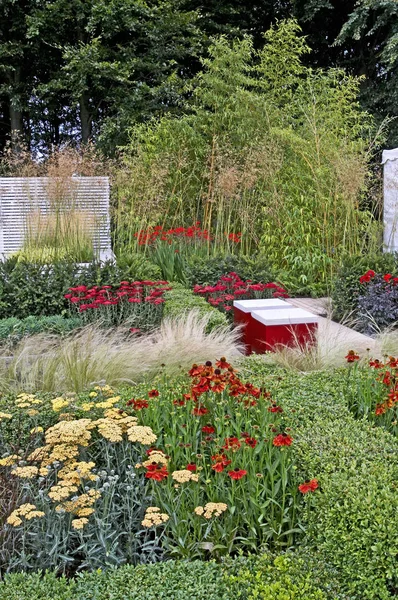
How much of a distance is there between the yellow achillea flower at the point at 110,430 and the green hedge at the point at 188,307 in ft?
6.85

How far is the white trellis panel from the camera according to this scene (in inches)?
276

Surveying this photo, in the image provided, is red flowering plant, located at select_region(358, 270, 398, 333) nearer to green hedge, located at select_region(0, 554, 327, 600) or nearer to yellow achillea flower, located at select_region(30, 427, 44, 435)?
yellow achillea flower, located at select_region(30, 427, 44, 435)

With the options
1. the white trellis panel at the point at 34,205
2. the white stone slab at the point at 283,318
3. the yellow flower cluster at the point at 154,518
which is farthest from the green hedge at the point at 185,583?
the white trellis panel at the point at 34,205

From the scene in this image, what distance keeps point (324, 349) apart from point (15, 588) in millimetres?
2433

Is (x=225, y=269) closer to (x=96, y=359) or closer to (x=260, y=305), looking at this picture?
(x=260, y=305)

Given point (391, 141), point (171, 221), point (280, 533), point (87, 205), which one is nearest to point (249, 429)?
point (280, 533)

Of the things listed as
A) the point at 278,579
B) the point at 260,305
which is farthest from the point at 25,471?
the point at 260,305

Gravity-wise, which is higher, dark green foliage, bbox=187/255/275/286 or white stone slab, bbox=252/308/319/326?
dark green foliage, bbox=187/255/275/286

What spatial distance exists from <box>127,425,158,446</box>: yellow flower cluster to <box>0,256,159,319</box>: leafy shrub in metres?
2.79

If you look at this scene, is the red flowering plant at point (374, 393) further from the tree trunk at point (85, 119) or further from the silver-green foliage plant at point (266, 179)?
the tree trunk at point (85, 119)

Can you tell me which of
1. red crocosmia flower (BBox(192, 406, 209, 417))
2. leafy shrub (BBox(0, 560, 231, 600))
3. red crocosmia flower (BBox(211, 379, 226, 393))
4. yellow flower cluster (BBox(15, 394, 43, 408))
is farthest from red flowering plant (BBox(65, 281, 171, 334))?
leafy shrub (BBox(0, 560, 231, 600))

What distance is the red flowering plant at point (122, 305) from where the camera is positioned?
4.66 m

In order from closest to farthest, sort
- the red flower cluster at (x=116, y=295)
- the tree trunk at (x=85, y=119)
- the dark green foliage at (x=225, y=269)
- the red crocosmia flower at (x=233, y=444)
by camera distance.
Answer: the red crocosmia flower at (x=233, y=444)
the red flower cluster at (x=116, y=295)
the dark green foliage at (x=225, y=269)
the tree trunk at (x=85, y=119)

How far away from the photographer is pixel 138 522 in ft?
6.81
